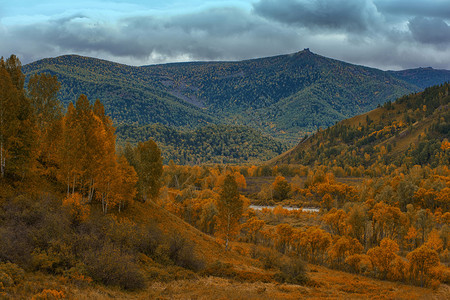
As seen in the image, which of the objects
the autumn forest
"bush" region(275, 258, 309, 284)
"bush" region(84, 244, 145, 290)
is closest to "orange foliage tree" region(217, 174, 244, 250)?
the autumn forest

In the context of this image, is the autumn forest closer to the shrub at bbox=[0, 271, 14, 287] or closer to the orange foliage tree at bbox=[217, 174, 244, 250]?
the shrub at bbox=[0, 271, 14, 287]

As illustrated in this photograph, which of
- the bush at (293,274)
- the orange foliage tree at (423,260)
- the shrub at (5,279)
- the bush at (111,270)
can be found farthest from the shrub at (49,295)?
the orange foliage tree at (423,260)

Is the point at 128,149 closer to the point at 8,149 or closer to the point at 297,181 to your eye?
the point at 8,149

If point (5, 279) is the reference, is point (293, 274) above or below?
below

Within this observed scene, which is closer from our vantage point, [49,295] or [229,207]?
[49,295]

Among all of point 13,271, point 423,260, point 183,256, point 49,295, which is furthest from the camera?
point 423,260

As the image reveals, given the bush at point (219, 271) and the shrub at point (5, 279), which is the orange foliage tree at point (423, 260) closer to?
the bush at point (219, 271)

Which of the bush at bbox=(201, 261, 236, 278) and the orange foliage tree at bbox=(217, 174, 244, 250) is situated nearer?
the bush at bbox=(201, 261, 236, 278)

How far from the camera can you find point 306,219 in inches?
4769

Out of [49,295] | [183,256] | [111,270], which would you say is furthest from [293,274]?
[49,295]

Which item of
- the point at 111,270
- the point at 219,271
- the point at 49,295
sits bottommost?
the point at 219,271

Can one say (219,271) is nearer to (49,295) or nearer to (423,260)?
(49,295)

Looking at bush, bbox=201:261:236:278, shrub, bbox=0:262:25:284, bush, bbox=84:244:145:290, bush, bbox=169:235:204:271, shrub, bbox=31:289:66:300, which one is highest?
shrub, bbox=0:262:25:284

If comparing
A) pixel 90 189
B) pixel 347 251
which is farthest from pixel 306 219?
pixel 90 189
